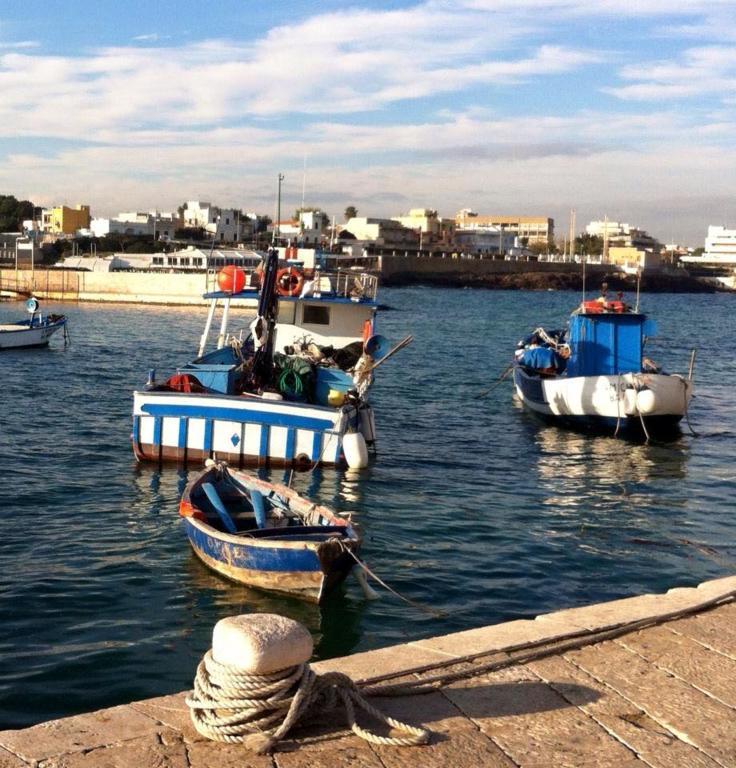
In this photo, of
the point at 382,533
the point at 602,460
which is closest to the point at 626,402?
the point at 602,460

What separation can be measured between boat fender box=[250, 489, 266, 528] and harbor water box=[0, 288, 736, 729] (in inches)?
36.2

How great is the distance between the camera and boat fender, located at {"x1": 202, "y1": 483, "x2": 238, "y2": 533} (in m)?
13.2

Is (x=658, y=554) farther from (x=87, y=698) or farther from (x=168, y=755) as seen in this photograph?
(x=168, y=755)

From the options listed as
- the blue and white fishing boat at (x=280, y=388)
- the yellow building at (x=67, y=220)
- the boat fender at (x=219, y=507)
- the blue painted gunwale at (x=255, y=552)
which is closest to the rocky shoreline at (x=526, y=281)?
the yellow building at (x=67, y=220)

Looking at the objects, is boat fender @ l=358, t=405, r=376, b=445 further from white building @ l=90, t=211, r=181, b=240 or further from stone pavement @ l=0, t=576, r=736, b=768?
white building @ l=90, t=211, r=181, b=240

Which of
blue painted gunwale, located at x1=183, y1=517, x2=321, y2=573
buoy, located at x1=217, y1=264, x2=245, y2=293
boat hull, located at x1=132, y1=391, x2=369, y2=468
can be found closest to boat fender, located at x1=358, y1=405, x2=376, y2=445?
boat hull, located at x1=132, y1=391, x2=369, y2=468

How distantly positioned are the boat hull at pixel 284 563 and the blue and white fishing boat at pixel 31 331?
3626 cm

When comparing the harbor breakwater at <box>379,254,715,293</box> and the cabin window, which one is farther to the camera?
the harbor breakwater at <box>379,254,715,293</box>

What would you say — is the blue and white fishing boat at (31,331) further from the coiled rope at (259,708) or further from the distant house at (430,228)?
the distant house at (430,228)

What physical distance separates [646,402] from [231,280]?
36.1 ft

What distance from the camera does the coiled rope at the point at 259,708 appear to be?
6.21 metres

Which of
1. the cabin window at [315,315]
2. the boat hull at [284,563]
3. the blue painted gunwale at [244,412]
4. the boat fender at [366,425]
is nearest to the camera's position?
the boat hull at [284,563]

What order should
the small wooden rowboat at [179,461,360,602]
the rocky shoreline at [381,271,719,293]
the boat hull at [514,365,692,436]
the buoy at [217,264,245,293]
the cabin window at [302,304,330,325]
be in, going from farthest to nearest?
the rocky shoreline at [381,271,719,293], the cabin window at [302,304,330,325], the boat hull at [514,365,692,436], the buoy at [217,264,245,293], the small wooden rowboat at [179,461,360,602]

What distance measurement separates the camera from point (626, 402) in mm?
25734
